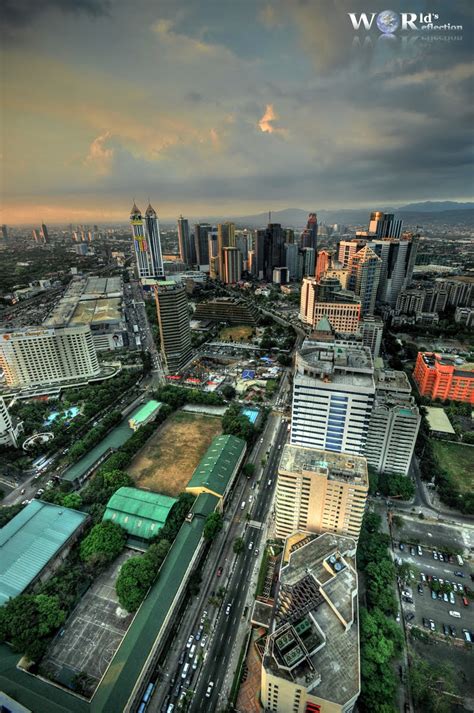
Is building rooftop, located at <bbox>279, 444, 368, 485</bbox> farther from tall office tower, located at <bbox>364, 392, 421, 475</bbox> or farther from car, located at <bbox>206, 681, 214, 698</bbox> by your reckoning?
car, located at <bbox>206, 681, 214, 698</bbox>

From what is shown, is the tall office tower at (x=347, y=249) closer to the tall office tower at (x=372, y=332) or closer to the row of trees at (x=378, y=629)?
the tall office tower at (x=372, y=332)

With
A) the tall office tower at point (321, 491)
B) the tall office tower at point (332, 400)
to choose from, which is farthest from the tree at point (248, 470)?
the tall office tower at point (332, 400)

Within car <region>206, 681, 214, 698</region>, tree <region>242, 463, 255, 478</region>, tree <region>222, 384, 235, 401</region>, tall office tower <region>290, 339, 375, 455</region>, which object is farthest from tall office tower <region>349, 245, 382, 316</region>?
car <region>206, 681, 214, 698</region>

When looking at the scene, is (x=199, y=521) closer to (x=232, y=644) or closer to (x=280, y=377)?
(x=232, y=644)

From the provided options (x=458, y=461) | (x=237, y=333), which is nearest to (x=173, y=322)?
(x=237, y=333)

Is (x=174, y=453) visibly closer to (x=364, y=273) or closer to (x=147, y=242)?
(x=364, y=273)

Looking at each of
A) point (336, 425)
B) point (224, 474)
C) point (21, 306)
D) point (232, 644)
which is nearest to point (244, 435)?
point (224, 474)
